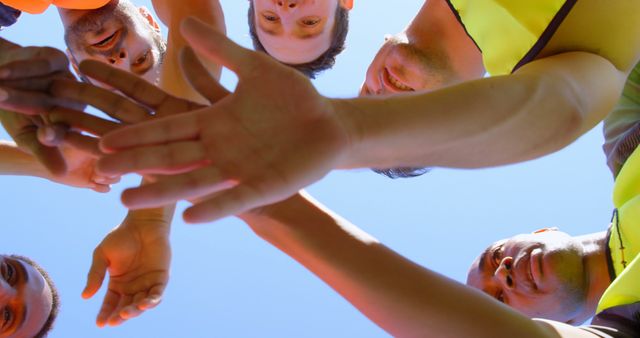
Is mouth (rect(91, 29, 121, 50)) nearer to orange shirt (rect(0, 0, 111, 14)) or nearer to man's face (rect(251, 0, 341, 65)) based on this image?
orange shirt (rect(0, 0, 111, 14))

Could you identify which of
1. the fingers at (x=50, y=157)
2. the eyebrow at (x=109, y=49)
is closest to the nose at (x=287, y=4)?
the eyebrow at (x=109, y=49)

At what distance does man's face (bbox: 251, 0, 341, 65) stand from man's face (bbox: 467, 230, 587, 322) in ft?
3.68

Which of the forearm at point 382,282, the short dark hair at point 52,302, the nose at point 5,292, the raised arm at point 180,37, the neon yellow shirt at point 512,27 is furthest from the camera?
the short dark hair at point 52,302

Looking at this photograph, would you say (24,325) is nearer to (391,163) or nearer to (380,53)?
(380,53)

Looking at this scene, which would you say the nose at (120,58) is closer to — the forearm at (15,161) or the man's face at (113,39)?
the man's face at (113,39)

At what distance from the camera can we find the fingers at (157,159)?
3.09 feet

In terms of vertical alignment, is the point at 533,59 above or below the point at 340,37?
below

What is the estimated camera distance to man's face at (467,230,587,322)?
2379 millimetres

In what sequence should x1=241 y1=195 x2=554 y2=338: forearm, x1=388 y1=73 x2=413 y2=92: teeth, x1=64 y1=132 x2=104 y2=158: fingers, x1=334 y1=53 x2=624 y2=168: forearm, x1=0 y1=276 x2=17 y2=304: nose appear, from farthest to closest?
x1=0 y1=276 x2=17 y2=304: nose < x1=388 y1=73 x2=413 y2=92: teeth < x1=241 y1=195 x2=554 y2=338: forearm < x1=64 y1=132 x2=104 y2=158: fingers < x1=334 y1=53 x2=624 y2=168: forearm

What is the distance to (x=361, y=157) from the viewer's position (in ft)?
3.46

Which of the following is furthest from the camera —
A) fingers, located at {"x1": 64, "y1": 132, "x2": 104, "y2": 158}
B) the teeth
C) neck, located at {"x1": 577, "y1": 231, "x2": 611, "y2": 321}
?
the teeth

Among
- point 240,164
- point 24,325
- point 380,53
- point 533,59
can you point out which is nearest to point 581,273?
point 380,53

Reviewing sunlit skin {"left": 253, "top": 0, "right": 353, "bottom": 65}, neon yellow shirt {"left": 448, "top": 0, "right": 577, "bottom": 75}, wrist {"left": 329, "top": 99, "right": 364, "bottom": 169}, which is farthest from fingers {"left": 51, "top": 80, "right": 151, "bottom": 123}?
sunlit skin {"left": 253, "top": 0, "right": 353, "bottom": 65}

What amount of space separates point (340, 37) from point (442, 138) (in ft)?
6.06
